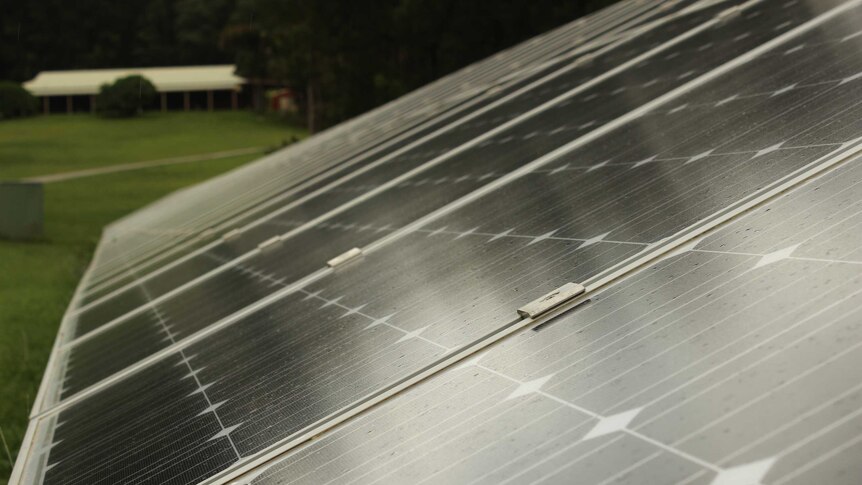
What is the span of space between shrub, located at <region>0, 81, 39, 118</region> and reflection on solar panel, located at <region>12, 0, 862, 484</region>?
78.5m

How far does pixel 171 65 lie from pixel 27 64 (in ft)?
49.2

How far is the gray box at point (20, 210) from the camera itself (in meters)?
24.5

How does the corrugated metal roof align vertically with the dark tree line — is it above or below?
below

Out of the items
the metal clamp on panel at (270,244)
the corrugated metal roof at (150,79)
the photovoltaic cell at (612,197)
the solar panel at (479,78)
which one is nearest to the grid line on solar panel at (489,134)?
the metal clamp on panel at (270,244)

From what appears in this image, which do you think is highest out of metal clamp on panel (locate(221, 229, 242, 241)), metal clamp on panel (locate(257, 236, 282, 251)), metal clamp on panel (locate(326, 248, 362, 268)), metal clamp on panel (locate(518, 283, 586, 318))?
metal clamp on panel (locate(518, 283, 586, 318))

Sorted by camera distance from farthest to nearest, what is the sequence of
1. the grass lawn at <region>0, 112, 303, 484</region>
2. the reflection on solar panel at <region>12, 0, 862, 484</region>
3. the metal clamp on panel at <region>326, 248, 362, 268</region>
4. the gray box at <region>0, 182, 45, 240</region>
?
the gray box at <region>0, 182, 45, 240</region> → the grass lawn at <region>0, 112, 303, 484</region> → the metal clamp on panel at <region>326, 248, 362, 268</region> → the reflection on solar panel at <region>12, 0, 862, 484</region>

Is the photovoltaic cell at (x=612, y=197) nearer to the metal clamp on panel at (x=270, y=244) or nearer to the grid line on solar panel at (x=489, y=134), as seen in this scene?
the metal clamp on panel at (x=270, y=244)

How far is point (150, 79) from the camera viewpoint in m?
91.5

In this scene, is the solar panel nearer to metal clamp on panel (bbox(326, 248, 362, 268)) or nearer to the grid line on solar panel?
the grid line on solar panel

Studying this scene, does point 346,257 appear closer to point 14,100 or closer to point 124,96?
point 124,96

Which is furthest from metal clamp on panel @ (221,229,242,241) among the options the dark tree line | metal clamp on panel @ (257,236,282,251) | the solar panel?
the dark tree line

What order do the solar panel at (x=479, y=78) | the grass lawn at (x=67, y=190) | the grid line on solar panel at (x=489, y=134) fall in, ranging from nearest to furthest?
the grid line on solar panel at (x=489, y=134), the grass lawn at (x=67, y=190), the solar panel at (x=479, y=78)

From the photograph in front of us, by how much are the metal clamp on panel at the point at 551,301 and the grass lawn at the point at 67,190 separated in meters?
6.23

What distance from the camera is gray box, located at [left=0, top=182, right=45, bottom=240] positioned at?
80.5 ft
